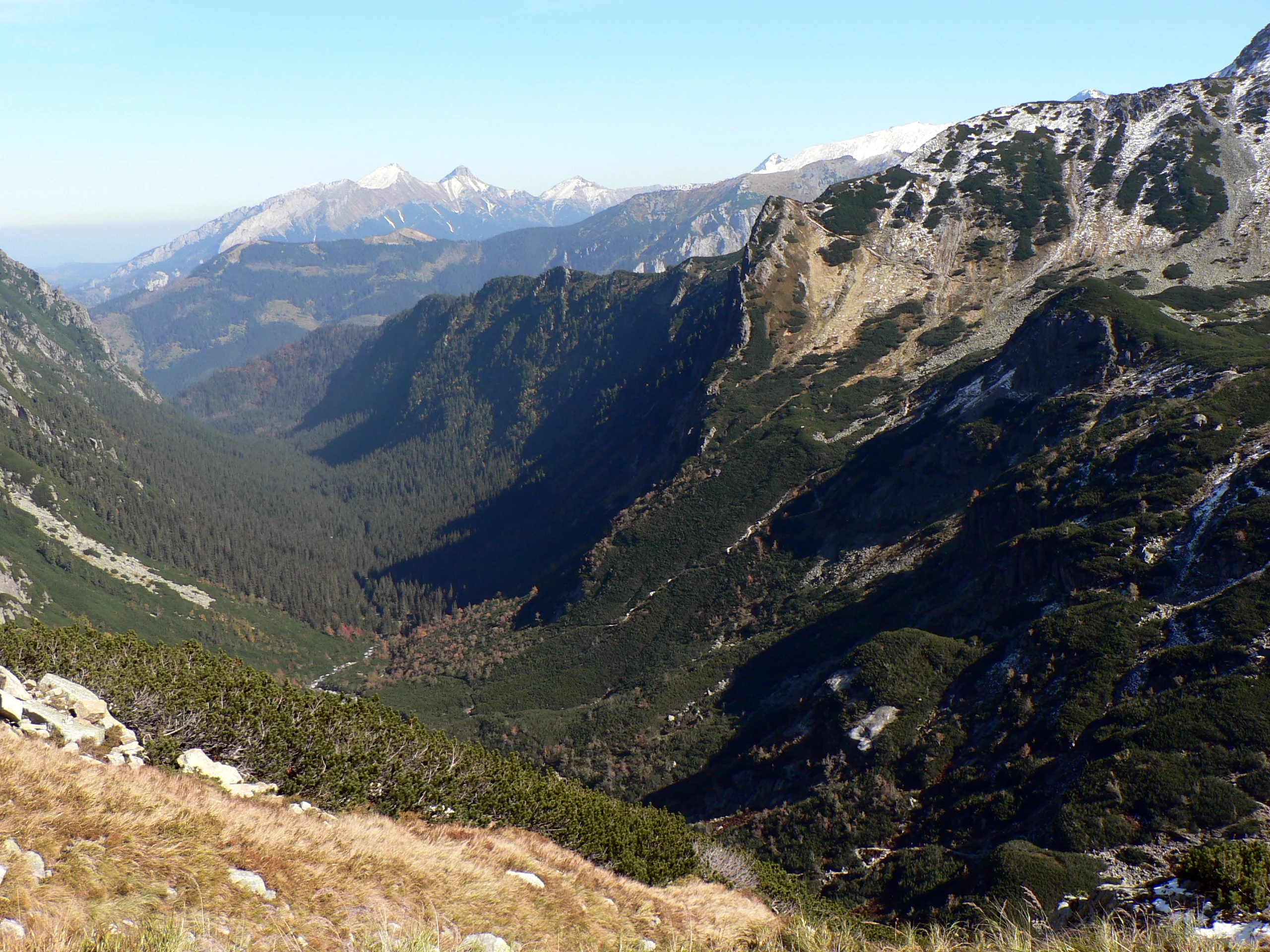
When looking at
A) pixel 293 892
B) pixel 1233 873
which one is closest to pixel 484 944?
pixel 293 892

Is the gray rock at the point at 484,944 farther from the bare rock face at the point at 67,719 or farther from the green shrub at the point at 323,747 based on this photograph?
the bare rock face at the point at 67,719

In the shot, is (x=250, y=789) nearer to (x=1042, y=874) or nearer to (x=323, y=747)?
(x=323, y=747)

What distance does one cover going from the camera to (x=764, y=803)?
76438 mm

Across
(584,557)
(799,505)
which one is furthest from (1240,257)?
(584,557)

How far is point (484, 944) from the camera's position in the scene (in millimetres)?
19578

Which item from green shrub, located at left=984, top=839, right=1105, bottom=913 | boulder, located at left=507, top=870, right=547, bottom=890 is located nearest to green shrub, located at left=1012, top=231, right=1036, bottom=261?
green shrub, located at left=984, top=839, right=1105, bottom=913

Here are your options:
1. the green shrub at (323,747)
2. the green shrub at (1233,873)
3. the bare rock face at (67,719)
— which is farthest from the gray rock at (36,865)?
the green shrub at (1233,873)

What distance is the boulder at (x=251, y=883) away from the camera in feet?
63.2

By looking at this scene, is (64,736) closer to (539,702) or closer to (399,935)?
(399,935)

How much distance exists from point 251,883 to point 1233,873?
2482 centimetres

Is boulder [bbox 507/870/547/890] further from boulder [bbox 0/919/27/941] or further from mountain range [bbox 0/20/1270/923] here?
boulder [bbox 0/919/27/941]

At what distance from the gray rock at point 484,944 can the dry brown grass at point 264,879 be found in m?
0.41

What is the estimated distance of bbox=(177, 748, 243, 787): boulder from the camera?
27328 mm

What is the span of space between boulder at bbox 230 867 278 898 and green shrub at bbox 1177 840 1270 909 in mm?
23775
